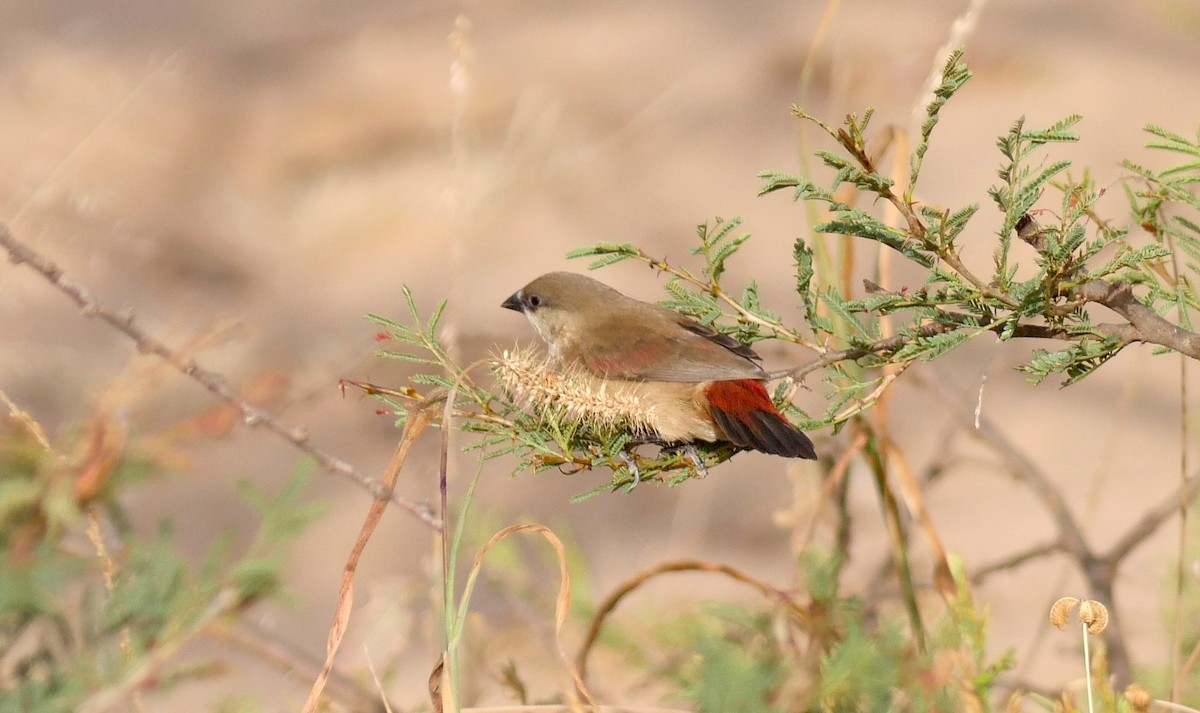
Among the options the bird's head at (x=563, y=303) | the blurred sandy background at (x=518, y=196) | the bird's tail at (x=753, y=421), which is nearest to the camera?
the bird's tail at (x=753, y=421)

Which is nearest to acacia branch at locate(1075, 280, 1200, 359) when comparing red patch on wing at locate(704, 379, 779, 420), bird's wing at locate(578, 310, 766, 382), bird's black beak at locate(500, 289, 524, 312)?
red patch on wing at locate(704, 379, 779, 420)

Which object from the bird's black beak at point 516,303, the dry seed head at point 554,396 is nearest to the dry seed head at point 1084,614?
the dry seed head at point 554,396

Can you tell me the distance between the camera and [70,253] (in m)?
5.51

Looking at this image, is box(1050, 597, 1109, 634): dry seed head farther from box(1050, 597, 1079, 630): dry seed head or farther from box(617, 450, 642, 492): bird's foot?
box(617, 450, 642, 492): bird's foot

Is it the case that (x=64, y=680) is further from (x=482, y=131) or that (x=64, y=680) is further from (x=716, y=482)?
(x=482, y=131)

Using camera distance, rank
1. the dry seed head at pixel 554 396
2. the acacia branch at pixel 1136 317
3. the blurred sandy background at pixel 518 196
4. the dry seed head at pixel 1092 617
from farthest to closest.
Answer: the blurred sandy background at pixel 518 196, the dry seed head at pixel 1092 617, the dry seed head at pixel 554 396, the acacia branch at pixel 1136 317

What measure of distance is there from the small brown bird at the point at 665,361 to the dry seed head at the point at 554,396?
0.21m

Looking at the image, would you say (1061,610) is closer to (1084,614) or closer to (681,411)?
(1084,614)

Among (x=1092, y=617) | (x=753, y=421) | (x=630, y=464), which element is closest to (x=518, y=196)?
(x=753, y=421)

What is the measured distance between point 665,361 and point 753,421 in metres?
0.43

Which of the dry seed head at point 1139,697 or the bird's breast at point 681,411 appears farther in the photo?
the bird's breast at point 681,411

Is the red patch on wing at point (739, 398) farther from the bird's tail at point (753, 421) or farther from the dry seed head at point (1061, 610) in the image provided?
the dry seed head at point (1061, 610)

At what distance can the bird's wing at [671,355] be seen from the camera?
2.31 metres

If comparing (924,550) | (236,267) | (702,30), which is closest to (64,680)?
(924,550)
